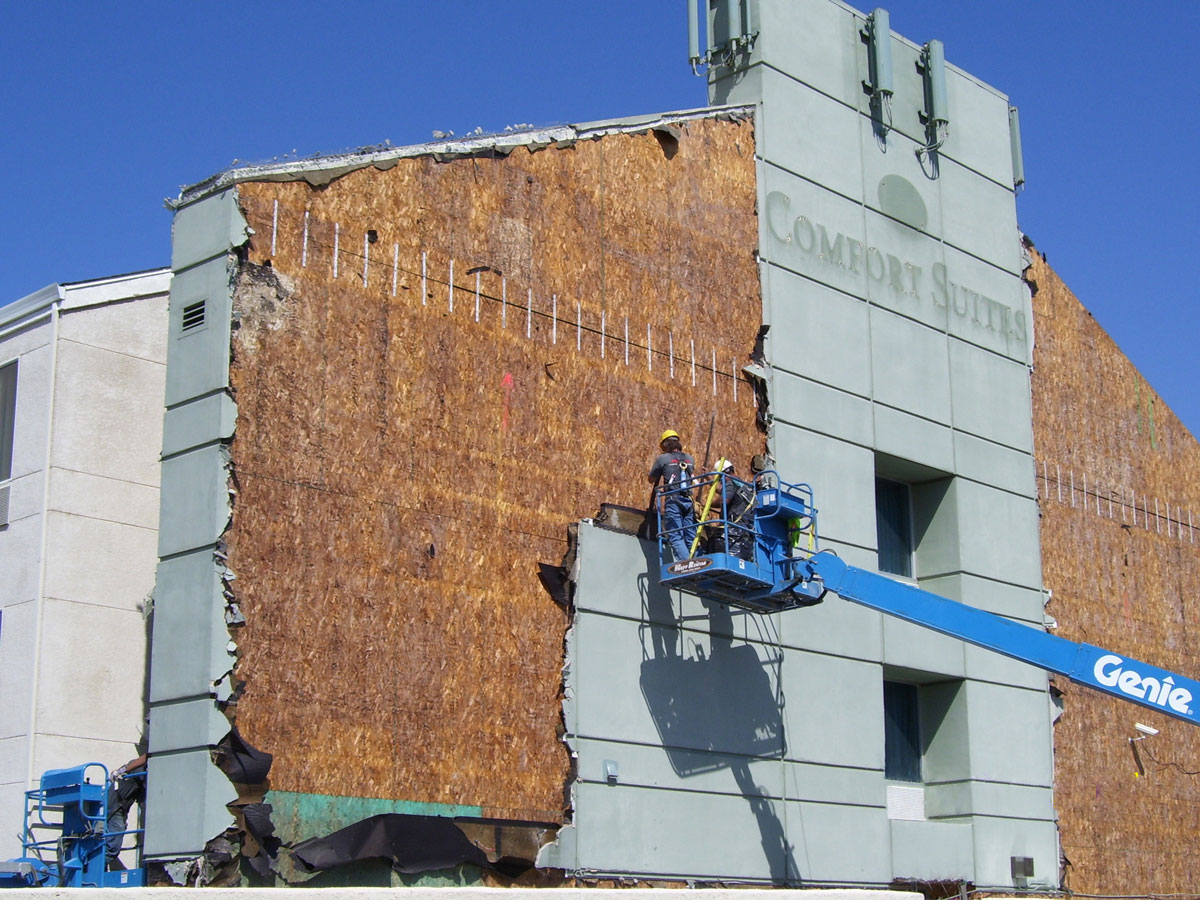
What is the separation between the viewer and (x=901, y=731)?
23219 mm

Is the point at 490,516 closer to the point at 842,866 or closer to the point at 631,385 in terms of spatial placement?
the point at 631,385

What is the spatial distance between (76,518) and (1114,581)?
56.9 feet

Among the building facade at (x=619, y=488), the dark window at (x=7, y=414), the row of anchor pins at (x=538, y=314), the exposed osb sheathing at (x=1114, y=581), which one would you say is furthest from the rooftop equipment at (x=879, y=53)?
the dark window at (x=7, y=414)

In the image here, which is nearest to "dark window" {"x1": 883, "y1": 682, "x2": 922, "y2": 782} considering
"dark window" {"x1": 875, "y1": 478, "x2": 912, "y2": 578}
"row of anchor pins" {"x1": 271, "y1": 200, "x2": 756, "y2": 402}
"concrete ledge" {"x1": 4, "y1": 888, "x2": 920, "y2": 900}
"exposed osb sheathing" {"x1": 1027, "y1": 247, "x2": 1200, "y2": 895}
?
"dark window" {"x1": 875, "y1": 478, "x2": 912, "y2": 578}

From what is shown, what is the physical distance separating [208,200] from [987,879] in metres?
14.7

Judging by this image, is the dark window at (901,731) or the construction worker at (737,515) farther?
the dark window at (901,731)

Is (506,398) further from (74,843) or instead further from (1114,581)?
(1114,581)

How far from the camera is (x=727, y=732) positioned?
19344 mm

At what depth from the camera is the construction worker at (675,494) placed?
1808 cm

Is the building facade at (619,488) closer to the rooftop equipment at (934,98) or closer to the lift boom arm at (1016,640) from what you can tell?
the rooftop equipment at (934,98)

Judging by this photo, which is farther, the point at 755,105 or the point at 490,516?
the point at 755,105

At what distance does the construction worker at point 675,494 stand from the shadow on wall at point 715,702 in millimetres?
803

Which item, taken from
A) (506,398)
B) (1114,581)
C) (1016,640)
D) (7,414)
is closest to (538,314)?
(506,398)

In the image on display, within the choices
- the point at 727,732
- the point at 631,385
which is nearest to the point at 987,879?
the point at 727,732
